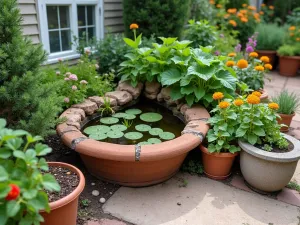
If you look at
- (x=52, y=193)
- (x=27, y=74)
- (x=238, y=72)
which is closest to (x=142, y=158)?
(x=52, y=193)

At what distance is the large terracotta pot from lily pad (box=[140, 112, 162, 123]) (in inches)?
37.7

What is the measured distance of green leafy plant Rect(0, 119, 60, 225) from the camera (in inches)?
43.1

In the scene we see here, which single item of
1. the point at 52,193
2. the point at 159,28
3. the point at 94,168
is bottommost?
the point at 94,168

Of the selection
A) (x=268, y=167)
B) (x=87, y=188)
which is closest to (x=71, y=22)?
(x=87, y=188)

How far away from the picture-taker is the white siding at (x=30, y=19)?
10.2 ft

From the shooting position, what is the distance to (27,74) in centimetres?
176

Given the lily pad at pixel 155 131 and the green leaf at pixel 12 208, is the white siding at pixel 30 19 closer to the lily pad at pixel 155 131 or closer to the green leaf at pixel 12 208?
the lily pad at pixel 155 131

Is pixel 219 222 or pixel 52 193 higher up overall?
pixel 52 193

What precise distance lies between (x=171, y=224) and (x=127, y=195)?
0.43m

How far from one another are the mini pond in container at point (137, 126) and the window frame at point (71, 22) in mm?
1286

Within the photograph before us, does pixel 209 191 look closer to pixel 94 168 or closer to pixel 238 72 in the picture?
pixel 94 168

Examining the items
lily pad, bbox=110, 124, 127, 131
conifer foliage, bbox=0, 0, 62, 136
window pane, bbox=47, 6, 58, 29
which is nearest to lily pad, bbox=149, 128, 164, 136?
lily pad, bbox=110, 124, 127, 131

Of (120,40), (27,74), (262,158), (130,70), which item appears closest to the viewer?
(27,74)

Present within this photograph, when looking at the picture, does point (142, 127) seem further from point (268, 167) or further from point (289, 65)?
point (289, 65)
